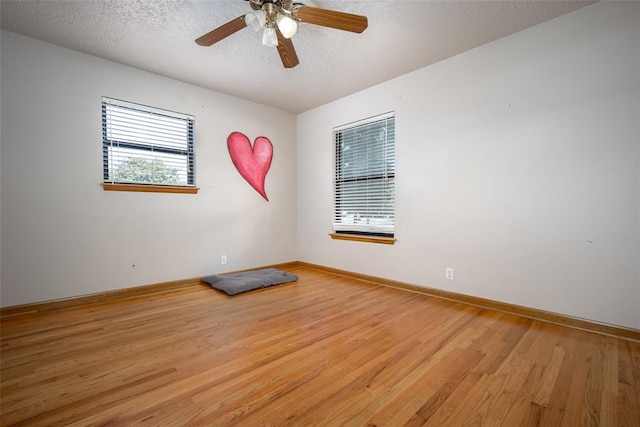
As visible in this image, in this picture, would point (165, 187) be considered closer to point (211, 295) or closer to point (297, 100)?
point (211, 295)

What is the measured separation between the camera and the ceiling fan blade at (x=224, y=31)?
1.89 metres

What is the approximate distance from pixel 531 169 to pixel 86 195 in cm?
423

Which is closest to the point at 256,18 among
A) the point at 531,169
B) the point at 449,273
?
the point at 531,169

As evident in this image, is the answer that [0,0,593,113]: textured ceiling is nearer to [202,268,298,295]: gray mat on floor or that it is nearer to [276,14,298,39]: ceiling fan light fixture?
[276,14,298,39]: ceiling fan light fixture

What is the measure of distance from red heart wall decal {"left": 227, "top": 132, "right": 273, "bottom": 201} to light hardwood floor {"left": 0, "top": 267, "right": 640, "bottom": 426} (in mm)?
2013

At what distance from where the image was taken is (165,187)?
3205 mm

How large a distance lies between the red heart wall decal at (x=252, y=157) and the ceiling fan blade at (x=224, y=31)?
1705 millimetres

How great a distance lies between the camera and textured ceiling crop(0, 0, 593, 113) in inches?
81.9

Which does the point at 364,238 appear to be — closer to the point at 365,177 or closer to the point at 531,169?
the point at 365,177

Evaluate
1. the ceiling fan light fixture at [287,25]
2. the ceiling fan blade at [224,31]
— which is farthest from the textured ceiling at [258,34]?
the ceiling fan light fixture at [287,25]

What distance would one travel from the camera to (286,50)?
2217 mm

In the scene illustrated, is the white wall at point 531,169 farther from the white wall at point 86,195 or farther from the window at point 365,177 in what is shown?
the white wall at point 86,195

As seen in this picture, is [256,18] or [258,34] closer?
[256,18]

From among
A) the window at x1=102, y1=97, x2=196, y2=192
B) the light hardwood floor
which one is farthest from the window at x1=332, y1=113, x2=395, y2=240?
the window at x1=102, y1=97, x2=196, y2=192
